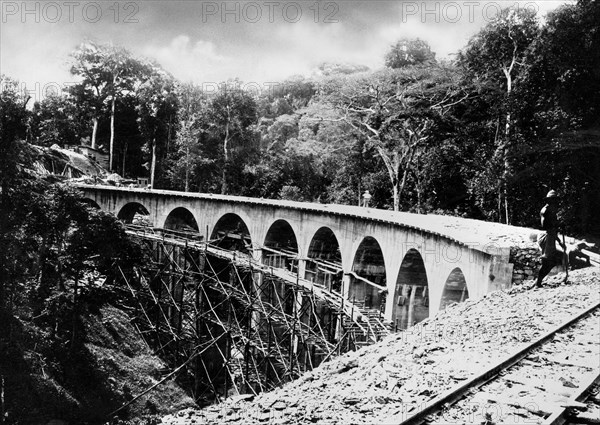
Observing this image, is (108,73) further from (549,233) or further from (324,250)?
(549,233)

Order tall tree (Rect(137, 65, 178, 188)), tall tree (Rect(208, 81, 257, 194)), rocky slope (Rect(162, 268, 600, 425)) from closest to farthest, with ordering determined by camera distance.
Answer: rocky slope (Rect(162, 268, 600, 425)) < tall tree (Rect(208, 81, 257, 194)) < tall tree (Rect(137, 65, 178, 188))

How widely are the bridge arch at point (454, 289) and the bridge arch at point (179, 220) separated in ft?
59.7

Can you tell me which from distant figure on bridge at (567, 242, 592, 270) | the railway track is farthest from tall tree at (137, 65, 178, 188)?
the railway track

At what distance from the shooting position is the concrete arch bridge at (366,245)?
1111 centimetres

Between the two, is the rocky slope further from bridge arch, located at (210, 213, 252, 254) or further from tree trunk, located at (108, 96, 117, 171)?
tree trunk, located at (108, 96, 117, 171)

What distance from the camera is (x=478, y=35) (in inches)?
981

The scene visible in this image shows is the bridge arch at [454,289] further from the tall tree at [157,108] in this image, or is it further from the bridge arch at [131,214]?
the tall tree at [157,108]

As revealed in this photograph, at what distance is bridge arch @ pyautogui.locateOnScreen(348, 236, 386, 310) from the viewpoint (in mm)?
17234

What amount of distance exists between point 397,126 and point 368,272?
34.7 ft

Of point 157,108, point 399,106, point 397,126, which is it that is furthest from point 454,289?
point 157,108

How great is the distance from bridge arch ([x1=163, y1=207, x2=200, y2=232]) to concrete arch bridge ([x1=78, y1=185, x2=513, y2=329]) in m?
0.06

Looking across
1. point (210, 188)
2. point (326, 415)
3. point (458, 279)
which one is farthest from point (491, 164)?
point (210, 188)

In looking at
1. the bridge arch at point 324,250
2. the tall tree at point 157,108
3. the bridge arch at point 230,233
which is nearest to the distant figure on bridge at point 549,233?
the bridge arch at point 324,250

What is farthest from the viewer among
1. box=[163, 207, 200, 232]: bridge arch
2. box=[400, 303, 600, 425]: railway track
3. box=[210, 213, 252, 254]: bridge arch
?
box=[163, 207, 200, 232]: bridge arch
